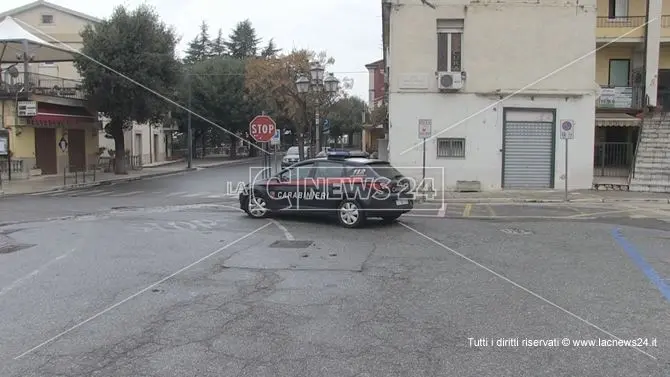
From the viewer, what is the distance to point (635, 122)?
25.1m

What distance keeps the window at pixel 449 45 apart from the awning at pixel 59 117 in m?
19.6

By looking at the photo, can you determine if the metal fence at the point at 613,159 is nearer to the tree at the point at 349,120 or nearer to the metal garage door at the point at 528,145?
the metal garage door at the point at 528,145

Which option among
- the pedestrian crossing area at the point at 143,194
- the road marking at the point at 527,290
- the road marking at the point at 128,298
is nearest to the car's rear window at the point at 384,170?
the road marking at the point at 527,290

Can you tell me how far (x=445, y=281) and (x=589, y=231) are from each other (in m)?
6.09

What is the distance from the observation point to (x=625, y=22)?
26875mm

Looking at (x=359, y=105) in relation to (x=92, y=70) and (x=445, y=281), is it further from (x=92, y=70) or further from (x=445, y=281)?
(x=445, y=281)

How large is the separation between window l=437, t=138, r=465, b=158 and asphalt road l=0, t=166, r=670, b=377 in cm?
945

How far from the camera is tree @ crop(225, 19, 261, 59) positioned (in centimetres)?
9269

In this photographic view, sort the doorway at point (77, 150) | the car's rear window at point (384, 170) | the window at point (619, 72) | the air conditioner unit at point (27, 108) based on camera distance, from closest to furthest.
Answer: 1. the car's rear window at point (384, 170)
2. the air conditioner unit at point (27, 108)
3. the window at point (619, 72)
4. the doorway at point (77, 150)

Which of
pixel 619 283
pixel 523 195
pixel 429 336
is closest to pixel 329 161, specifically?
pixel 619 283

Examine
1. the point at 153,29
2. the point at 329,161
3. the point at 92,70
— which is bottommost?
the point at 329,161

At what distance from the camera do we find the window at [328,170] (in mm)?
13297

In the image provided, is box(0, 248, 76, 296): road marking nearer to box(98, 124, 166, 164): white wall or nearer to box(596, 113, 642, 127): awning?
box(596, 113, 642, 127): awning

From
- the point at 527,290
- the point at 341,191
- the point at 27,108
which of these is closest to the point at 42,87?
the point at 27,108
